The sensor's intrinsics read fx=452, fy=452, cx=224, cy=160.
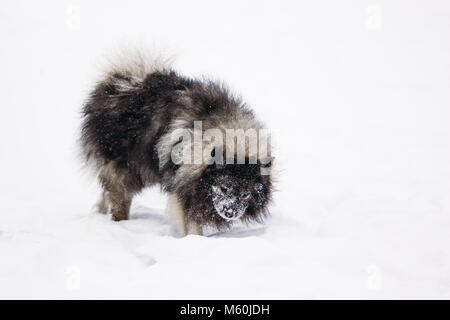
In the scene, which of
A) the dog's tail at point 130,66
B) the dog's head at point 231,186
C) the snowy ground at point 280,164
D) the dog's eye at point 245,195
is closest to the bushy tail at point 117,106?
the dog's tail at point 130,66

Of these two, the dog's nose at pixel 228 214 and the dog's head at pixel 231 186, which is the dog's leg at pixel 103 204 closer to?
the dog's head at pixel 231 186

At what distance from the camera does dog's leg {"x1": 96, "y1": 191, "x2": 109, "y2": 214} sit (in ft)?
18.3

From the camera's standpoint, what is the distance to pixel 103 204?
18.7 feet

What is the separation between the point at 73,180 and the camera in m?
8.26

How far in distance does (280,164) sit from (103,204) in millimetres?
2292

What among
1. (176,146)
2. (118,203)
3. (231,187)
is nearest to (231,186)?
(231,187)

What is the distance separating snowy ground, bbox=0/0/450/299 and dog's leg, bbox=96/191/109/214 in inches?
10.3

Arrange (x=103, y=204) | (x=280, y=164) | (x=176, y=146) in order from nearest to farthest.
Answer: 1. (x=176, y=146)
2. (x=280, y=164)
3. (x=103, y=204)

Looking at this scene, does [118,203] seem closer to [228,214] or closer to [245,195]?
[228,214]

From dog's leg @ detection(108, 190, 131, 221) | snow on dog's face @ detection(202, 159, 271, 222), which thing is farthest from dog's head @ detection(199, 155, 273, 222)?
dog's leg @ detection(108, 190, 131, 221)

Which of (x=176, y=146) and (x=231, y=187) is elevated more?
(x=176, y=146)

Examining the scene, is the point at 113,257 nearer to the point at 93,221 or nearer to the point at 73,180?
the point at 93,221

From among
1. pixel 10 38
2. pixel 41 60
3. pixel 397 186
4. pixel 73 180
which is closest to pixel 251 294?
pixel 397 186
